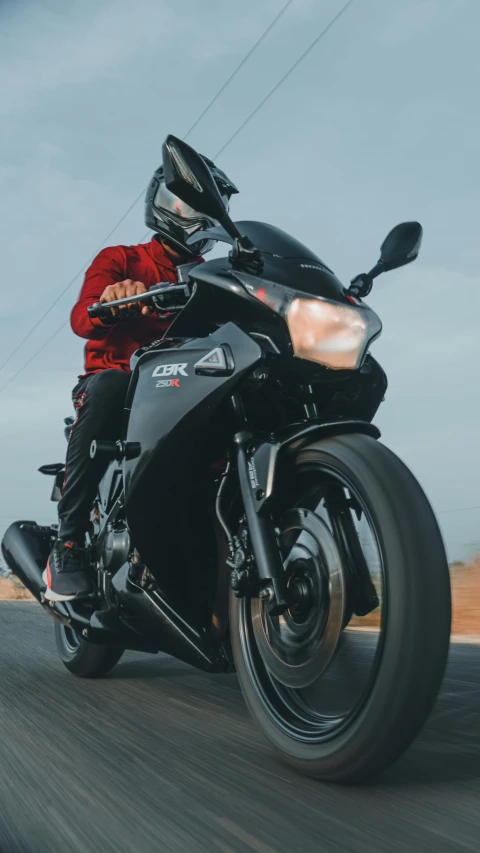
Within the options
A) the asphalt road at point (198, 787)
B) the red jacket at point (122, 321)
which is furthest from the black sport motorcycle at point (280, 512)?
the red jacket at point (122, 321)

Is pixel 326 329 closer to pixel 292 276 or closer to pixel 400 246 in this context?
pixel 292 276

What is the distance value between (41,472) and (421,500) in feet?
8.66

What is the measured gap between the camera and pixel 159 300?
9.16 ft

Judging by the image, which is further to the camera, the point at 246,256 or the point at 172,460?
the point at 172,460

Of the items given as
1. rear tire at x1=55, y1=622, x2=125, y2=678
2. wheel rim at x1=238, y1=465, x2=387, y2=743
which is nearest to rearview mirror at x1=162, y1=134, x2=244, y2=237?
wheel rim at x1=238, y1=465, x2=387, y2=743

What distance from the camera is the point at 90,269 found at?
3525 mm

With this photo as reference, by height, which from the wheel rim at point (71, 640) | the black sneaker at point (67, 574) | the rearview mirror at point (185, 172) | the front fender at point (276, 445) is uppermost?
the rearview mirror at point (185, 172)

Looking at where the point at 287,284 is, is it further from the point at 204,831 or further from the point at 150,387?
the point at 204,831

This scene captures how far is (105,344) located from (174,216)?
24.2 inches

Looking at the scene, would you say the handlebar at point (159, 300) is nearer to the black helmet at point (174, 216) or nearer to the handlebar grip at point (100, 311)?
the handlebar grip at point (100, 311)

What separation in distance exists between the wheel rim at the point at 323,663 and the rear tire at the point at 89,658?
5.28 ft

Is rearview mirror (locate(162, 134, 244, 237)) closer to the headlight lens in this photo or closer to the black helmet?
the headlight lens

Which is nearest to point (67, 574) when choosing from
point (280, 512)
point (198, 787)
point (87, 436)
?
point (87, 436)

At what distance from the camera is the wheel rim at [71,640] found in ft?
13.4
